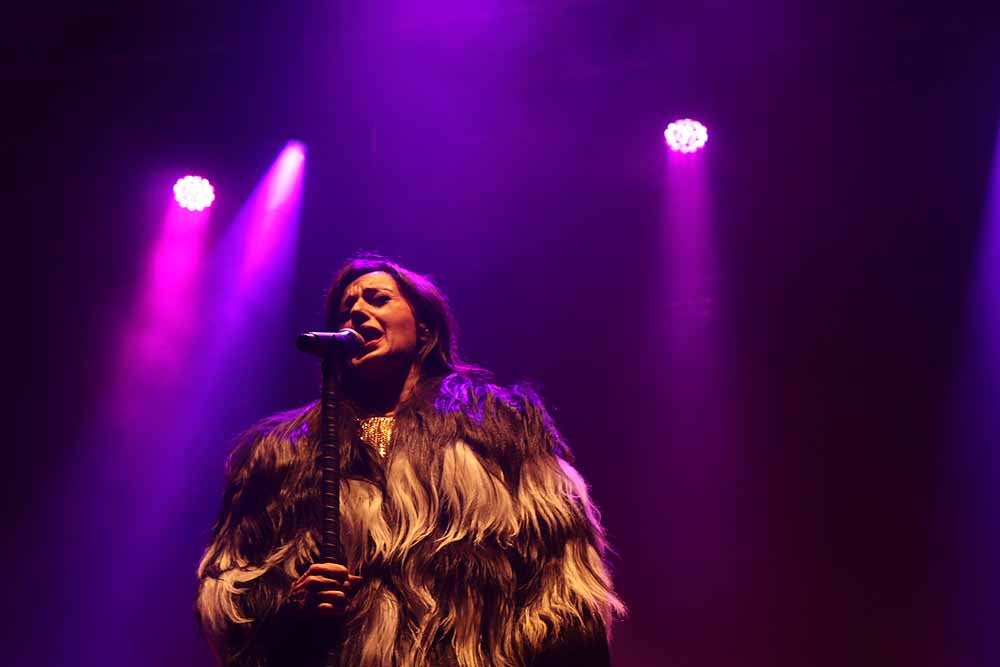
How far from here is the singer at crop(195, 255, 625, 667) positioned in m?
2.13

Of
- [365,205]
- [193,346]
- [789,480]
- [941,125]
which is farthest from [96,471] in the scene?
[941,125]

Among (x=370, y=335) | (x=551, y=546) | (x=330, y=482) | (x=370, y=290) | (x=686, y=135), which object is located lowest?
(x=551, y=546)

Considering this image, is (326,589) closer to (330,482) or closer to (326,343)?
(330,482)

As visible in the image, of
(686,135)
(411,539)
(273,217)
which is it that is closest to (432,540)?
(411,539)

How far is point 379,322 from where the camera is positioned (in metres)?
2.77

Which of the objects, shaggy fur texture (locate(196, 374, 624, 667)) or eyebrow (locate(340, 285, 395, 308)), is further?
eyebrow (locate(340, 285, 395, 308))

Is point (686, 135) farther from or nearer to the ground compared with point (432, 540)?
farther from the ground

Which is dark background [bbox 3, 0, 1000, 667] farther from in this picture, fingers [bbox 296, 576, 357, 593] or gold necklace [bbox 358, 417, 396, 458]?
fingers [bbox 296, 576, 357, 593]

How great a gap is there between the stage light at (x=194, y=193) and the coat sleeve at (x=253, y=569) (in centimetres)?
257

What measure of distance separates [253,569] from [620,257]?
2.82m

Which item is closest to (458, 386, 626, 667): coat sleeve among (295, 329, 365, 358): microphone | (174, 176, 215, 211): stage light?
(295, 329, 365, 358): microphone

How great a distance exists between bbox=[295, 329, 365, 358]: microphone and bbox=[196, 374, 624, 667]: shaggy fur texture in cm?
31

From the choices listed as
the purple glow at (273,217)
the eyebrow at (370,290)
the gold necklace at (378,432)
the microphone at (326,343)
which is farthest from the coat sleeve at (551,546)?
the purple glow at (273,217)

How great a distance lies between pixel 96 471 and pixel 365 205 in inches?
74.6
